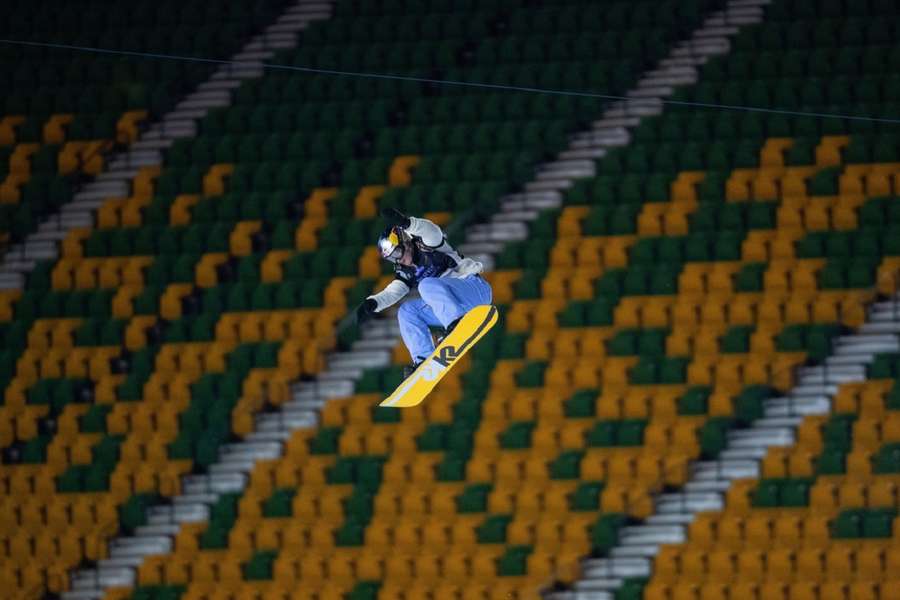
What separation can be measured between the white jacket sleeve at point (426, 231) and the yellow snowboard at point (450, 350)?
1.87ft

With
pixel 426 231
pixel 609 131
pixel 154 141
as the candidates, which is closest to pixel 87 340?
pixel 154 141

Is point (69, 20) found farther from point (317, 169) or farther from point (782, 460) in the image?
point (782, 460)

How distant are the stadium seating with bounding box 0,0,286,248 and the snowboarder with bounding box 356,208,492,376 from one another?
7618mm

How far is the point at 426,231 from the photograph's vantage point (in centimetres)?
1188

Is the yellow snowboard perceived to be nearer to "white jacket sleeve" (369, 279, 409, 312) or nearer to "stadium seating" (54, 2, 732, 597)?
"white jacket sleeve" (369, 279, 409, 312)

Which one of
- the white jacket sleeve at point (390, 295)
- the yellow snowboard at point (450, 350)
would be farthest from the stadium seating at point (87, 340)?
the white jacket sleeve at point (390, 295)

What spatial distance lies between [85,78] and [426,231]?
29.1ft

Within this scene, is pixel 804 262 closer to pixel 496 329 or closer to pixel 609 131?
pixel 609 131

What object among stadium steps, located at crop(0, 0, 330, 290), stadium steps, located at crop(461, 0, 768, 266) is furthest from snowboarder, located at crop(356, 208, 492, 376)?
stadium steps, located at crop(0, 0, 330, 290)

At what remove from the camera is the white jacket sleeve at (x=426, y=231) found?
11.8 m

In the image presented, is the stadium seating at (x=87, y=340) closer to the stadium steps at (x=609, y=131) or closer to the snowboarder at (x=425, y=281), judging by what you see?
the stadium steps at (x=609, y=131)

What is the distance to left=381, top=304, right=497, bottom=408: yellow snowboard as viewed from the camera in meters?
12.3

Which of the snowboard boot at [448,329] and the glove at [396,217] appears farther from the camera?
the snowboard boot at [448,329]

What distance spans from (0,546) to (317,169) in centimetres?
459
